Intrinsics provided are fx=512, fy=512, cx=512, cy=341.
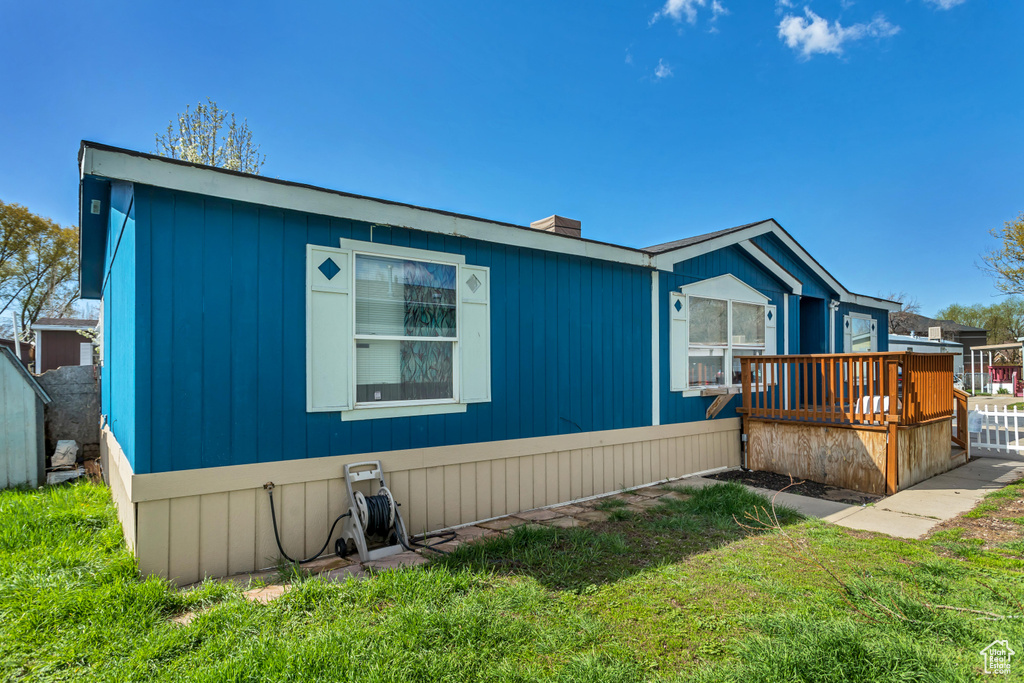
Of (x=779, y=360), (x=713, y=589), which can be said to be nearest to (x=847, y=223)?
(x=779, y=360)

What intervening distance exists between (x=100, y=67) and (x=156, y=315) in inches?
485

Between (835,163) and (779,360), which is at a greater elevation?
(835,163)

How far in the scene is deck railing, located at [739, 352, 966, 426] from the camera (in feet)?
19.0

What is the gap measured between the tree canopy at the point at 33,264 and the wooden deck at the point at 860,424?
27.1m

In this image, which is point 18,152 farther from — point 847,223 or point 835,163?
point 847,223

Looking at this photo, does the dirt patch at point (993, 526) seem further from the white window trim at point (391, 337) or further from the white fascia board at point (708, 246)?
the white window trim at point (391, 337)

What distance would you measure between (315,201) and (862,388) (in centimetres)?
616

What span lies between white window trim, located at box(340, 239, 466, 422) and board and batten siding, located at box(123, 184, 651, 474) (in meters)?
0.06

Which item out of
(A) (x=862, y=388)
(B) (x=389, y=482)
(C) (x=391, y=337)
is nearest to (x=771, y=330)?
(A) (x=862, y=388)

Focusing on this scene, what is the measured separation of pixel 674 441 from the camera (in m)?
6.43

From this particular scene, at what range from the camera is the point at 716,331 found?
7152mm

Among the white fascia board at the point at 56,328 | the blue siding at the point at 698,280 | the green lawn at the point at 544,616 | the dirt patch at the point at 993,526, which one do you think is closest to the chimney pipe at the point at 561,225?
the blue siding at the point at 698,280

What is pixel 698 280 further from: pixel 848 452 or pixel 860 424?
pixel 848 452

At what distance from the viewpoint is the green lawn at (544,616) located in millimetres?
2112
